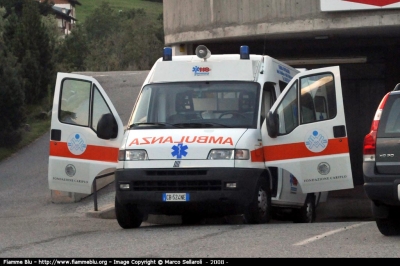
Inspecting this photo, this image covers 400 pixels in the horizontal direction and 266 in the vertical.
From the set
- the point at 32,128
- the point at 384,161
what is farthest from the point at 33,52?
the point at 384,161

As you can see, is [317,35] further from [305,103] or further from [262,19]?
[305,103]

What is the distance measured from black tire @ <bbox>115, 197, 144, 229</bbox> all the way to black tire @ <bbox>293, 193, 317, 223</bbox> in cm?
283

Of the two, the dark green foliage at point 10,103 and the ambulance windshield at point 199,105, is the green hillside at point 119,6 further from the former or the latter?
the ambulance windshield at point 199,105

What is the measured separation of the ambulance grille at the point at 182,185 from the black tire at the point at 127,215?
56cm

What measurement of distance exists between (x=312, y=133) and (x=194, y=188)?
1869 millimetres

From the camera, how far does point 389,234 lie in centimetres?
914

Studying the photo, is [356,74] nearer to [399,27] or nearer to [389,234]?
[399,27]

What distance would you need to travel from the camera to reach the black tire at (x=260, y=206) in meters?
10.7

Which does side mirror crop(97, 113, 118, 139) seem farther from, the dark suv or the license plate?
the dark suv

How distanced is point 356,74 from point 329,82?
11938 millimetres

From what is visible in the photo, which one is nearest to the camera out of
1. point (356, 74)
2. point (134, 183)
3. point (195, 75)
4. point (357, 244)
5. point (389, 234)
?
point (357, 244)

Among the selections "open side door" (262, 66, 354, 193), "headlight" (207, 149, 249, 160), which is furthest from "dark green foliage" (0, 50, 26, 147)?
"headlight" (207, 149, 249, 160)

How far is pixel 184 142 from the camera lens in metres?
10.6

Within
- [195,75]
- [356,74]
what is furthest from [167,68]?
[356,74]
